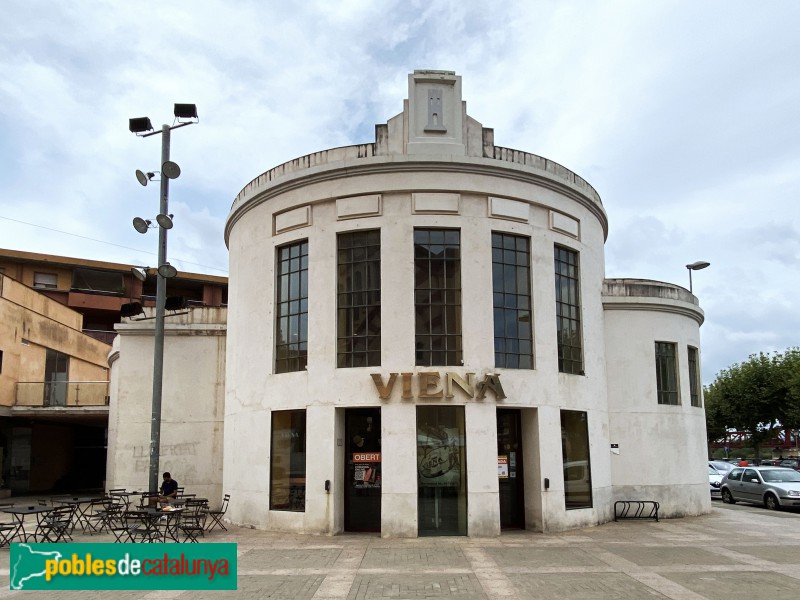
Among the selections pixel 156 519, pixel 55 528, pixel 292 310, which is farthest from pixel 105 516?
pixel 292 310

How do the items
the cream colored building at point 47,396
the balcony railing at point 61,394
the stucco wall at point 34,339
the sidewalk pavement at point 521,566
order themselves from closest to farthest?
the sidewalk pavement at point 521,566 → the stucco wall at point 34,339 → the cream colored building at point 47,396 → the balcony railing at point 61,394

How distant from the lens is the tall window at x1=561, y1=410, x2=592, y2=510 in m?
16.7

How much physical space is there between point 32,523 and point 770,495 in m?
22.3

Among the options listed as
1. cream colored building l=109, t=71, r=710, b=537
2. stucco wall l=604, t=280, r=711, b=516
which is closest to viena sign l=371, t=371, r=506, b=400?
cream colored building l=109, t=71, r=710, b=537

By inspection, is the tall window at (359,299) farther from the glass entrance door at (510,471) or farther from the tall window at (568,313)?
the tall window at (568,313)

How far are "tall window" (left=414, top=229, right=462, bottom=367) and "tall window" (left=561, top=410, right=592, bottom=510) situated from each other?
11.1ft

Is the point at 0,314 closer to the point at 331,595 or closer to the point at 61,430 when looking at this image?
the point at 61,430

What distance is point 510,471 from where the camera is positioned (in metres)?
16.3

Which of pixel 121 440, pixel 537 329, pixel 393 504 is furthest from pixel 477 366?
pixel 121 440

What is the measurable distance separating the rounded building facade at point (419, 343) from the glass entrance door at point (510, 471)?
0.04m

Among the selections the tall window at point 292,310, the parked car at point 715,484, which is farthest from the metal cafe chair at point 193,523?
the parked car at point 715,484

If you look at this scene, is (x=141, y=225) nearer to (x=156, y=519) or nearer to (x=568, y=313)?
(x=156, y=519)

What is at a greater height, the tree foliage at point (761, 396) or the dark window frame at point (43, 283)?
the dark window frame at point (43, 283)

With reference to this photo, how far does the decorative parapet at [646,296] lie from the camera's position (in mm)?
19281
